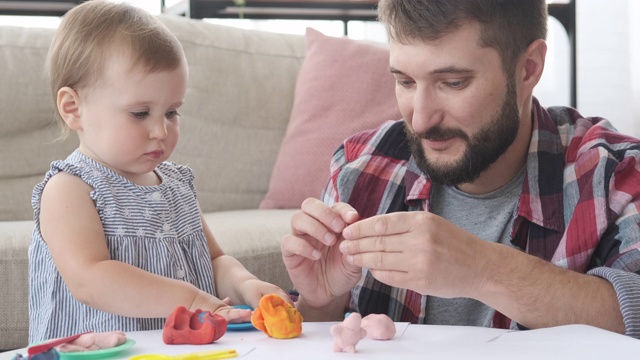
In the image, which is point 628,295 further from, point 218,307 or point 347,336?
point 218,307

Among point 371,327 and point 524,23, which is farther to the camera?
point 524,23

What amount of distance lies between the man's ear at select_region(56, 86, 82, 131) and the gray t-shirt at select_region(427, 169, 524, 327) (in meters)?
0.64

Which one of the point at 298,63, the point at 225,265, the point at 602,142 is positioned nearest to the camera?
the point at 602,142

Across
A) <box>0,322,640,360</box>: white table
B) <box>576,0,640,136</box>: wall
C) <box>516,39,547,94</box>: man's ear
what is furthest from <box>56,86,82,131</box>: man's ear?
<box>576,0,640,136</box>: wall

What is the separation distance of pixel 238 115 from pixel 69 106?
4.50ft

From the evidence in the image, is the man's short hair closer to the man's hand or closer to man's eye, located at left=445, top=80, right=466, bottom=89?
man's eye, located at left=445, top=80, right=466, bottom=89

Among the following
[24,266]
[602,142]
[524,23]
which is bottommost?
[24,266]

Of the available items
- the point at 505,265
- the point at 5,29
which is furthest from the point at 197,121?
the point at 505,265

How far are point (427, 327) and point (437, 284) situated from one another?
6 centimetres

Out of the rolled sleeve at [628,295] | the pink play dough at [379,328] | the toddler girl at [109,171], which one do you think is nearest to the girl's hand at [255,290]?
the toddler girl at [109,171]

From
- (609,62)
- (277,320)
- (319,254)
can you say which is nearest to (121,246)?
(319,254)

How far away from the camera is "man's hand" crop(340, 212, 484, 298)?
3.64 feet

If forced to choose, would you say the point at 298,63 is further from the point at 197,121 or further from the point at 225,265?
the point at 225,265

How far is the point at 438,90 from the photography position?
4.68 ft
